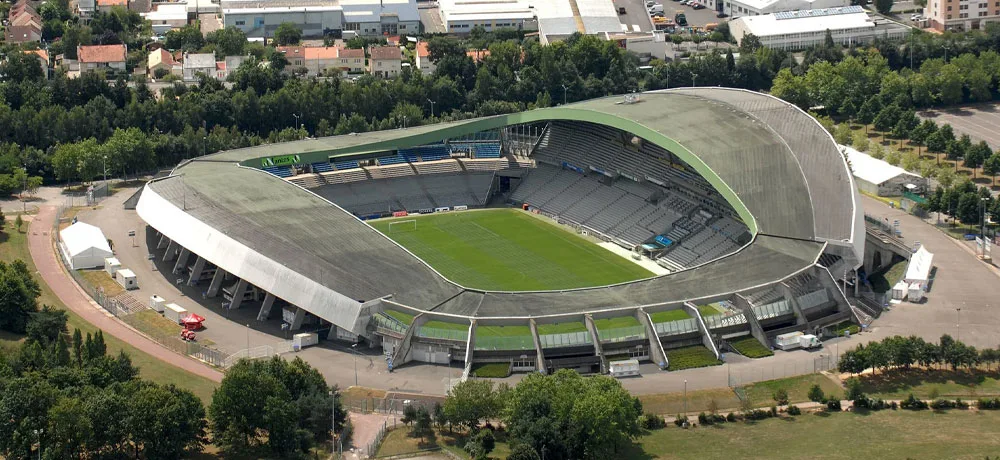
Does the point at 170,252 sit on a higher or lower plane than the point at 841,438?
higher

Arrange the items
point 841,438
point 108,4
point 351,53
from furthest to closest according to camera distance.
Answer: point 108,4
point 351,53
point 841,438

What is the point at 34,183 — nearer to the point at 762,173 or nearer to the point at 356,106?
the point at 356,106

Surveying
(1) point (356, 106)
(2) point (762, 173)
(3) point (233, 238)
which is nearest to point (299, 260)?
(3) point (233, 238)

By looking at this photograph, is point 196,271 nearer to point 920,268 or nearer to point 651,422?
point 651,422

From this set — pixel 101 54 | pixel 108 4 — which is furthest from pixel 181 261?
pixel 108 4

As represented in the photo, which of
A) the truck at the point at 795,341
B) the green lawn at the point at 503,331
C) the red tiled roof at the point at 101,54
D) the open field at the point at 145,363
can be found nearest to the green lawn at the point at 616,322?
the green lawn at the point at 503,331
